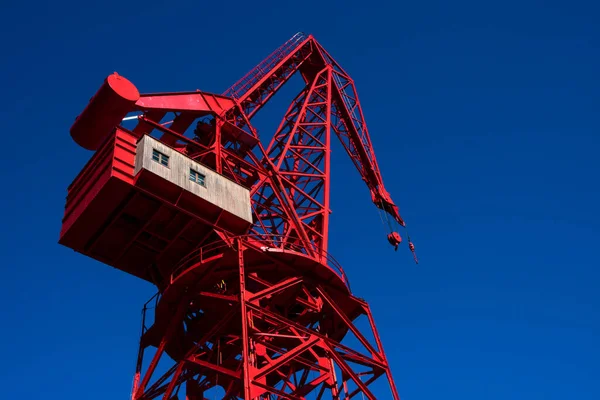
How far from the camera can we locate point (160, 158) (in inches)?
1359

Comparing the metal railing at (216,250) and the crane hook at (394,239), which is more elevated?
the crane hook at (394,239)

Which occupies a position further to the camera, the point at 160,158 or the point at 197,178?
the point at 197,178

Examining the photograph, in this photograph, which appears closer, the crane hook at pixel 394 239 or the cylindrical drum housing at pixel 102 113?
the cylindrical drum housing at pixel 102 113

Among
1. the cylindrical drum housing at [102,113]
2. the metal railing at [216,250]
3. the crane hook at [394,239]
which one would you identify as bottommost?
the metal railing at [216,250]

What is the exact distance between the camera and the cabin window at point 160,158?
113ft

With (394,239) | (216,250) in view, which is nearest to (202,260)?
(216,250)

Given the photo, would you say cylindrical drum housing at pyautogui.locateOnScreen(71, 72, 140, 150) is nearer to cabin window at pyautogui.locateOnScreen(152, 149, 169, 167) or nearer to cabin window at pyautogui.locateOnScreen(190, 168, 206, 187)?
cabin window at pyautogui.locateOnScreen(152, 149, 169, 167)

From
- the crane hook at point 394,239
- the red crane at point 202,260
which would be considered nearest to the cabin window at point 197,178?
the red crane at point 202,260

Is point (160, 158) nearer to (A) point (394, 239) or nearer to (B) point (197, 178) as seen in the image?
(B) point (197, 178)

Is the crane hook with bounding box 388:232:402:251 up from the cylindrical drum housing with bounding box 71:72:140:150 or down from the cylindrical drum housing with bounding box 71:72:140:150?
up

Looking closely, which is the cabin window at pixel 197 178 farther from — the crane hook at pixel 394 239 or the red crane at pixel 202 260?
the crane hook at pixel 394 239

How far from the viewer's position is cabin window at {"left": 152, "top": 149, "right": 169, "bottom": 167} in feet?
113

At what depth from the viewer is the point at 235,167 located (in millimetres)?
40500

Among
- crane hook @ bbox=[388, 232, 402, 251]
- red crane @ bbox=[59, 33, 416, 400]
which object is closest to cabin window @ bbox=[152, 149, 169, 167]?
red crane @ bbox=[59, 33, 416, 400]
